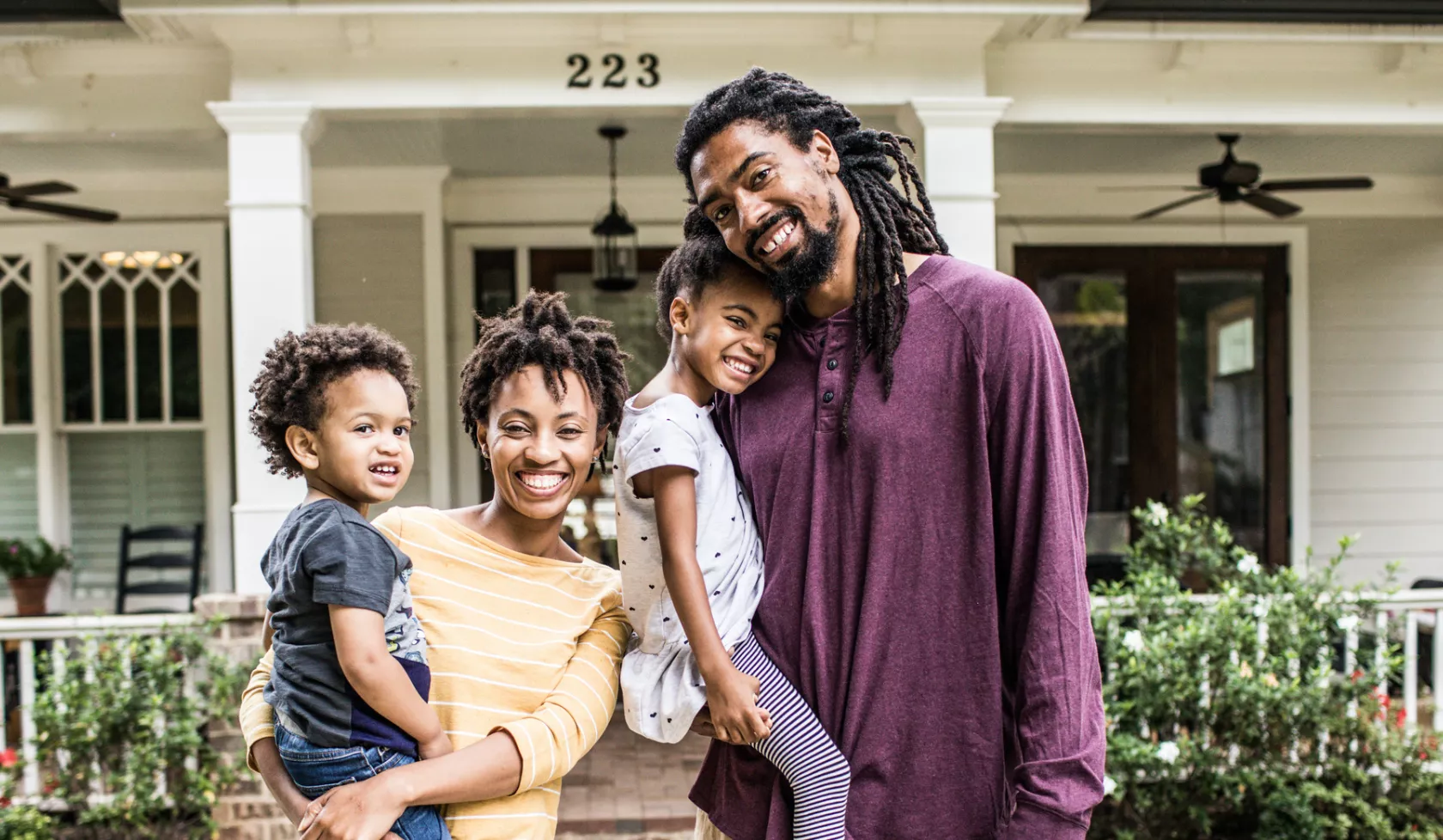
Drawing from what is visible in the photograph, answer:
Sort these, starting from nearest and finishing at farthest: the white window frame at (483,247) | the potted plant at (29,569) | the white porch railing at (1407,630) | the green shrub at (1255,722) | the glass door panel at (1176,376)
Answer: the green shrub at (1255,722) < the white porch railing at (1407,630) < the potted plant at (29,569) < the white window frame at (483,247) < the glass door panel at (1176,376)

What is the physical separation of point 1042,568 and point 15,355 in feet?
21.6

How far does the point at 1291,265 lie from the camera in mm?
6805

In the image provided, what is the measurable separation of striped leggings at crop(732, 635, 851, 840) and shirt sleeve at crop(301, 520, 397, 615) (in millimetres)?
489

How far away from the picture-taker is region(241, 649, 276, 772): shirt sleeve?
1.54 m

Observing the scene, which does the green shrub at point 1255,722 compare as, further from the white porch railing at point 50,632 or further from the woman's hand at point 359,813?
the white porch railing at point 50,632

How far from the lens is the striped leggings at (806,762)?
1.44m

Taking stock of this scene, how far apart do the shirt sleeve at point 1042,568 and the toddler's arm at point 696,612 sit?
0.34 meters

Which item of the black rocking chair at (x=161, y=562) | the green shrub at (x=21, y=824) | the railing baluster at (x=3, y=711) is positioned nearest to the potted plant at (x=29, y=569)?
the black rocking chair at (x=161, y=562)

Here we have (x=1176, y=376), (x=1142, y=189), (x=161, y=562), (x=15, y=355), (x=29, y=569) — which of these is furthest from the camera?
(x=1176, y=376)

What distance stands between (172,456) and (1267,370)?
6.50 metres

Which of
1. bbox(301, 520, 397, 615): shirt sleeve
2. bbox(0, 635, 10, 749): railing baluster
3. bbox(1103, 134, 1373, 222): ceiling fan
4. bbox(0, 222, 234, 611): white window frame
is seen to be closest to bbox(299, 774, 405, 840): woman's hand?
bbox(301, 520, 397, 615): shirt sleeve

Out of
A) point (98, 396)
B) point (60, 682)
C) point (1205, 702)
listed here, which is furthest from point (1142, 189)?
point (98, 396)

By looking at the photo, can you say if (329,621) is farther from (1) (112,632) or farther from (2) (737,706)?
(1) (112,632)

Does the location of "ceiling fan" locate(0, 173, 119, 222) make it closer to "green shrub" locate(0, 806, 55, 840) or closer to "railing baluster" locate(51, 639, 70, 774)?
"railing baluster" locate(51, 639, 70, 774)
